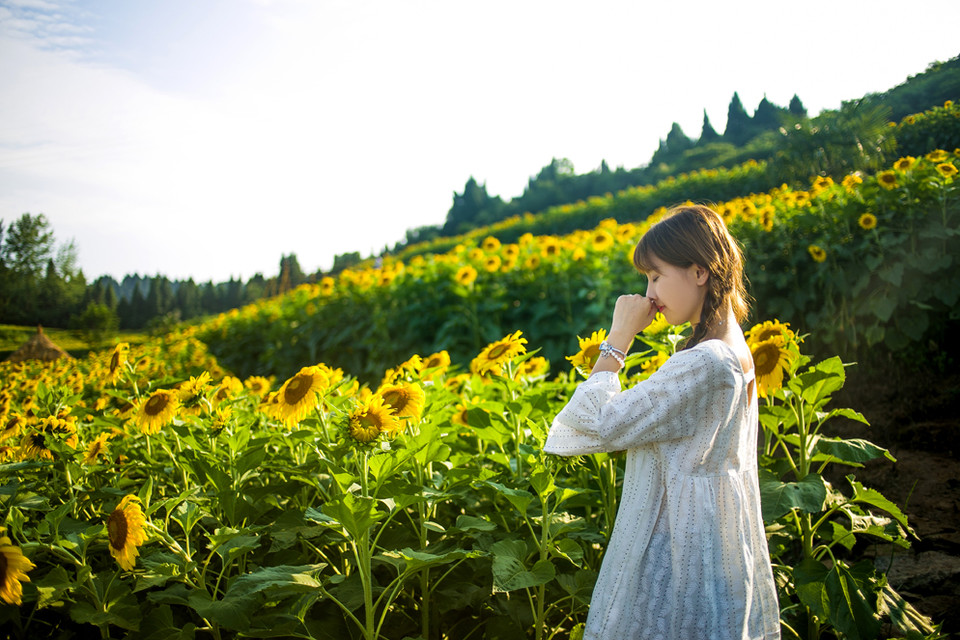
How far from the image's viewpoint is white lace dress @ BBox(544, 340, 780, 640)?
48.2 inches

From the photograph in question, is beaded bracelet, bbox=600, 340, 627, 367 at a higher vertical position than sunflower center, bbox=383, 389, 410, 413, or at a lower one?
higher

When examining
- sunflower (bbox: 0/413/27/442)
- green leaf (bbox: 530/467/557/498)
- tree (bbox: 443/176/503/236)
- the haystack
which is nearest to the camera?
green leaf (bbox: 530/467/557/498)

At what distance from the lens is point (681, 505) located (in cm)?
125

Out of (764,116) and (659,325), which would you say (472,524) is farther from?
(764,116)

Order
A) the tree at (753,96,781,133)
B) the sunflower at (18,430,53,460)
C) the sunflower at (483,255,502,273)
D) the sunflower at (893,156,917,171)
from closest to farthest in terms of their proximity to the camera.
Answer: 1. the sunflower at (18,430,53,460)
2. the sunflower at (893,156,917,171)
3. the sunflower at (483,255,502,273)
4. the tree at (753,96,781,133)

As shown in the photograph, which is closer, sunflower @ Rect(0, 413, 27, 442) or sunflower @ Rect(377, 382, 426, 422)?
sunflower @ Rect(377, 382, 426, 422)

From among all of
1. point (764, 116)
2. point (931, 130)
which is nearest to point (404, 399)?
point (931, 130)

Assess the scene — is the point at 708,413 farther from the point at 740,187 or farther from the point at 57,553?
the point at 740,187

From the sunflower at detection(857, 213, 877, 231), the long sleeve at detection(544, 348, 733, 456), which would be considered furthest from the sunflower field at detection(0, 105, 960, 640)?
the sunflower at detection(857, 213, 877, 231)

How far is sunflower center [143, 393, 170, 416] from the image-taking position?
1.78m

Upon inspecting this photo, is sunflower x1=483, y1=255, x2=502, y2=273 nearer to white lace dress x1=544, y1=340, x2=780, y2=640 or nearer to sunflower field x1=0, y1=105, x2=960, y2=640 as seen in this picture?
sunflower field x1=0, y1=105, x2=960, y2=640

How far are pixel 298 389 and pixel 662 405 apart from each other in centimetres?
96

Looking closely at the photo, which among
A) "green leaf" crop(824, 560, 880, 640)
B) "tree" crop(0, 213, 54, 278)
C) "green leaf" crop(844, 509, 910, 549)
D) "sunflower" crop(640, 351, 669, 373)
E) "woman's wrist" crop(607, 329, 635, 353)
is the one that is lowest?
"green leaf" crop(824, 560, 880, 640)

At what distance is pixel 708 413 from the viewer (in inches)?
48.8
